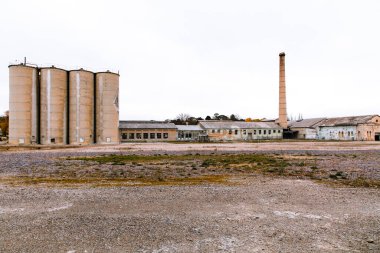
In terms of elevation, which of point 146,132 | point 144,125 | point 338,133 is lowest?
point 338,133

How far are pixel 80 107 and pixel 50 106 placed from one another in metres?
4.27

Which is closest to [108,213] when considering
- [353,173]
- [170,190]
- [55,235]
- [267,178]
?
[55,235]

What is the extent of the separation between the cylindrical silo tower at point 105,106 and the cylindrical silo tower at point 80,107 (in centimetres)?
186

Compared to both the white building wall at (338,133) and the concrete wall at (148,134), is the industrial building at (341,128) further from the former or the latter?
the concrete wall at (148,134)

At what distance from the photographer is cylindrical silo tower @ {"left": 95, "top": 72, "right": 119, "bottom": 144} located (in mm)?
47312

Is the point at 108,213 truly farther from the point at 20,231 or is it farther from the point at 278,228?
the point at 278,228

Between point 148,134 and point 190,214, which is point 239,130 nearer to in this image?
point 148,134

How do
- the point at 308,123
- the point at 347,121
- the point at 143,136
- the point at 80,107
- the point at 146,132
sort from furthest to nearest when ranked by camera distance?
the point at 308,123 < the point at 347,121 < the point at 146,132 < the point at 143,136 < the point at 80,107

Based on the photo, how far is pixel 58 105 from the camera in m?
43.4

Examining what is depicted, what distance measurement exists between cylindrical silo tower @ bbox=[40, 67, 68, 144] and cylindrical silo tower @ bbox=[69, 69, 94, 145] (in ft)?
5.65

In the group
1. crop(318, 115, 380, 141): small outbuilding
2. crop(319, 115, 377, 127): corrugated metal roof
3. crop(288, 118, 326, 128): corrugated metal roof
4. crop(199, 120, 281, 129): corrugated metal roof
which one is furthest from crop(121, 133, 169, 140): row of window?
crop(319, 115, 377, 127): corrugated metal roof

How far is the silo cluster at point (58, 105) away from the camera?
138ft

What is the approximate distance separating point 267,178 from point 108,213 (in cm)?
812

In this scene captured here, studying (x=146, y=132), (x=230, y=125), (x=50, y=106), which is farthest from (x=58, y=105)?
(x=230, y=125)
